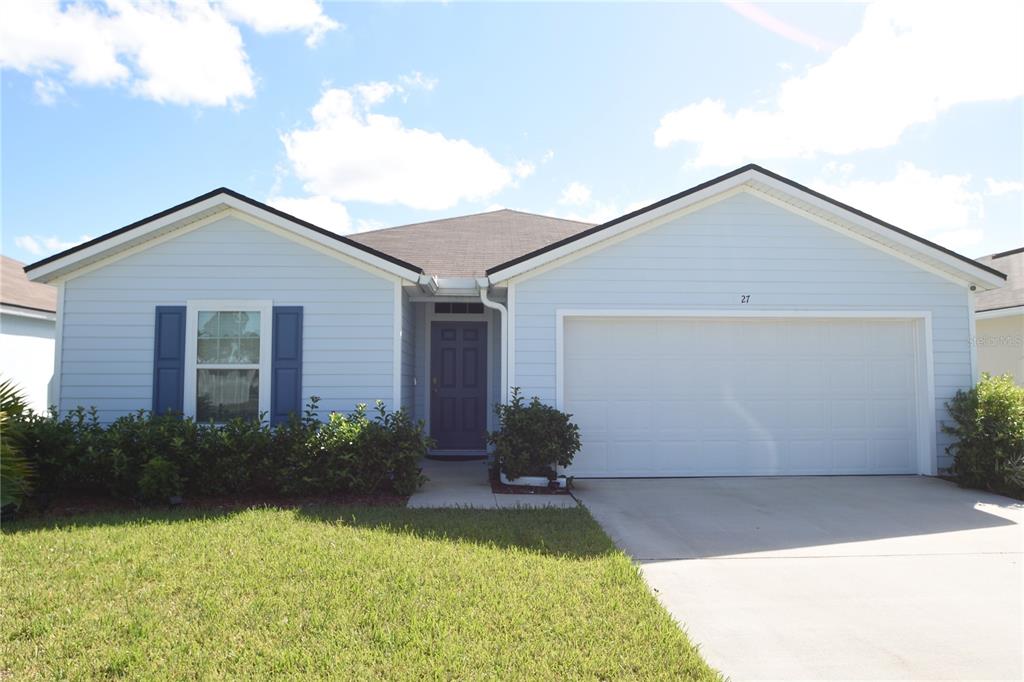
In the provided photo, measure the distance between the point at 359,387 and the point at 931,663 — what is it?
259 inches

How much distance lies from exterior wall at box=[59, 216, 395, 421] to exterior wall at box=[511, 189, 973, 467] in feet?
6.74

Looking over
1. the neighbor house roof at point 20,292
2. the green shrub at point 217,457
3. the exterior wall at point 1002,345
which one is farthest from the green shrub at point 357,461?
the exterior wall at point 1002,345

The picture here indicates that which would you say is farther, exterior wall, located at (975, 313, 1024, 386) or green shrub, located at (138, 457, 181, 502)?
exterior wall, located at (975, 313, 1024, 386)

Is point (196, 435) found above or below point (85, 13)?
below

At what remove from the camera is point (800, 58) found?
324 inches

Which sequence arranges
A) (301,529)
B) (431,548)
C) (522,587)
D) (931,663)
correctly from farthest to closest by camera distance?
(301,529)
(431,548)
(522,587)
(931,663)

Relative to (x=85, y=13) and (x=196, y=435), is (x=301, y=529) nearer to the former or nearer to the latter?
(x=196, y=435)

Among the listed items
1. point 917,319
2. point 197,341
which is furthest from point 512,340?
point 917,319

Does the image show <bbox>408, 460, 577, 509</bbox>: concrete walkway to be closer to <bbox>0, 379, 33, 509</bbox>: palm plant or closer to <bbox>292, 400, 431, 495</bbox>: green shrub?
<bbox>292, 400, 431, 495</bbox>: green shrub

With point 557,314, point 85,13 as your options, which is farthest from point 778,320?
point 85,13

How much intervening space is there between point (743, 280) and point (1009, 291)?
281 inches

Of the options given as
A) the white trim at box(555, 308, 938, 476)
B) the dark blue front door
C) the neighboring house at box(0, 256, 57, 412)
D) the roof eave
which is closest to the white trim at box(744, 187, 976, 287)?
the roof eave

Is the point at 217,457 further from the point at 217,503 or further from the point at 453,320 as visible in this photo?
the point at 453,320

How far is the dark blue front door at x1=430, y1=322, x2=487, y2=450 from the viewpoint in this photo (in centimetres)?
1088
